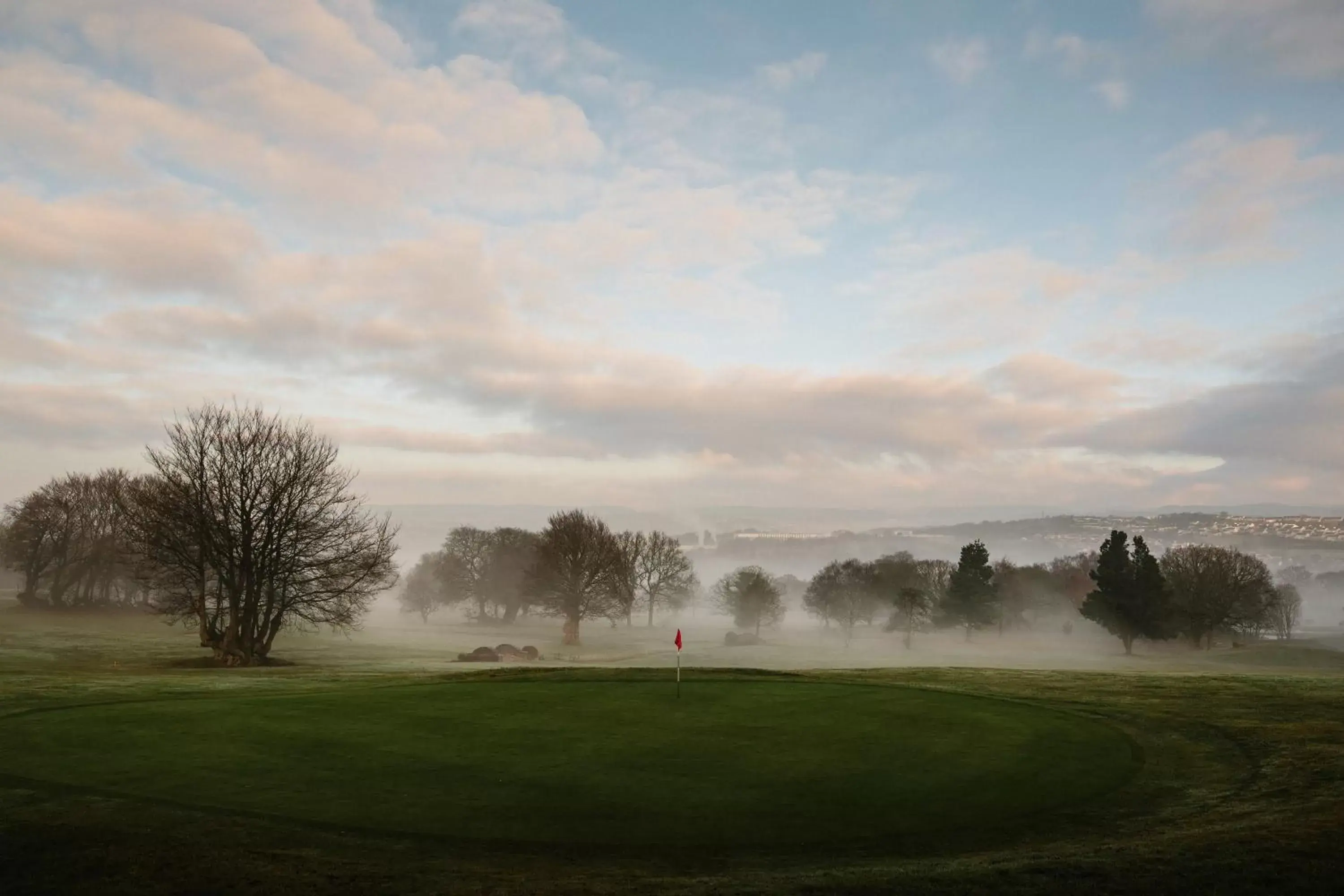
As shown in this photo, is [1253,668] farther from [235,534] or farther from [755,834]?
[235,534]

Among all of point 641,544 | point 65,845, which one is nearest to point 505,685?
point 65,845

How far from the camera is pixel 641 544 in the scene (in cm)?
10231

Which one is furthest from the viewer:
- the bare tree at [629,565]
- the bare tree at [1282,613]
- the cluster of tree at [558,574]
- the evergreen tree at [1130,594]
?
the bare tree at [1282,613]

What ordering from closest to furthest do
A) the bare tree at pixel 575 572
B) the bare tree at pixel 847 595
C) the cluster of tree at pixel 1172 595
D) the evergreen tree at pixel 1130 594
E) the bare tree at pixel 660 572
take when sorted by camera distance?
1. the evergreen tree at pixel 1130 594
2. the cluster of tree at pixel 1172 595
3. the bare tree at pixel 575 572
4. the bare tree at pixel 660 572
5. the bare tree at pixel 847 595

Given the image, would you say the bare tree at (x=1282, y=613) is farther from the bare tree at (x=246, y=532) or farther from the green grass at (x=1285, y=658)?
the bare tree at (x=246, y=532)

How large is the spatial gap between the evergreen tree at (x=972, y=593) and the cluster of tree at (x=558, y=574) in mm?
36410

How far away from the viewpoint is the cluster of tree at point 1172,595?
2953 inches

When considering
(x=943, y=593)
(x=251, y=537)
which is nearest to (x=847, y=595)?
(x=943, y=593)

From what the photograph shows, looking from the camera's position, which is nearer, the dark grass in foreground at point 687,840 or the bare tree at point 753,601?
the dark grass in foreground at point 687,840

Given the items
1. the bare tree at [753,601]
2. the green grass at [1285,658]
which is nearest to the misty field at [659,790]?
the green grass at [1285,658]

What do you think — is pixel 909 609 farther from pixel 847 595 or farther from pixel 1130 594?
pixel 1130 594

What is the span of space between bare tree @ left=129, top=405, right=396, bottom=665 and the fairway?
2196 centimetres

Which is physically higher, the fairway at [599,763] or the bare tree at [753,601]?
the fairway at [599,763]

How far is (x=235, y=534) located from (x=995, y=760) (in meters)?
40.4
